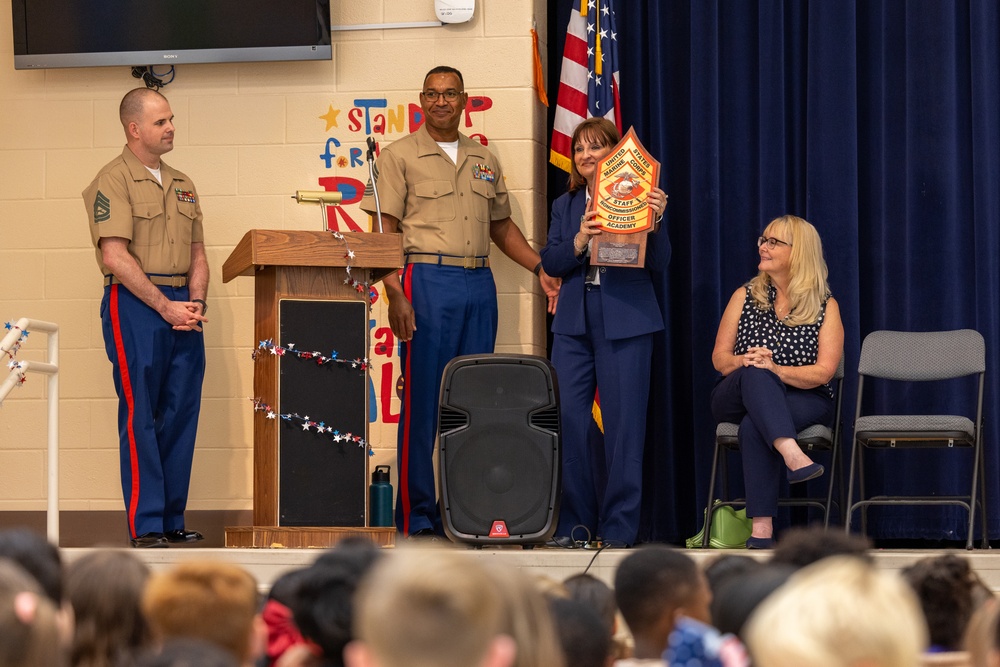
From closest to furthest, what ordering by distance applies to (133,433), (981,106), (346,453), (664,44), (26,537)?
(26,537)
(346,453)
(133,433)
(981,106)
(664,44)

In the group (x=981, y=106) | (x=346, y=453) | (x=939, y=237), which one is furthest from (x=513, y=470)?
(x=981, y=106)

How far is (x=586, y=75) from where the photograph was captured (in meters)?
4.95

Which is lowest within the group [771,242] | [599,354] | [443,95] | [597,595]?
[597,595]

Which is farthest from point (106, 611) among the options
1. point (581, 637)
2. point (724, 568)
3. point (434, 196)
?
point (434, 196)

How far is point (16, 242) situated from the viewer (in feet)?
16.7

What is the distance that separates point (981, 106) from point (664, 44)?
47.4 inches

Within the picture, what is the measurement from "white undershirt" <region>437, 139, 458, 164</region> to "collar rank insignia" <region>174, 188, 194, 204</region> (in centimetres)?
90

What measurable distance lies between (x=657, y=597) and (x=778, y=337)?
2.64m

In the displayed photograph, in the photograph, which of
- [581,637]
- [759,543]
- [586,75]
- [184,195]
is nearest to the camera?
[581,637]

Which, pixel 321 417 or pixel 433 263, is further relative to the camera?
pixel 433 263

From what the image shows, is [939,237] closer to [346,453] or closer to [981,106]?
[981,106]

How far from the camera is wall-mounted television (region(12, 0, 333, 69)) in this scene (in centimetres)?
491

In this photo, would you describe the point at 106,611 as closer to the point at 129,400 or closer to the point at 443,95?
the point at 129,400

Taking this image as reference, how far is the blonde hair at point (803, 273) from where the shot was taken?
443 centimetres
